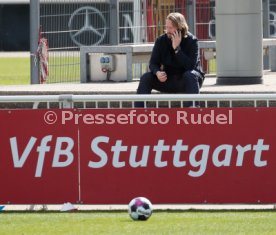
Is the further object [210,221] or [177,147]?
[177,147]

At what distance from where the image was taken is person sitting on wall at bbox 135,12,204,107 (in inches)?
546

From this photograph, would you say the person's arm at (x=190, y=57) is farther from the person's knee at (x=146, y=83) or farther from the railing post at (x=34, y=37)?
the railing post at (x=34, y=37)

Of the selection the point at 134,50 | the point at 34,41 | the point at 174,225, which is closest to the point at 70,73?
the point at 34,41

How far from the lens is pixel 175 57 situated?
46.0 ft

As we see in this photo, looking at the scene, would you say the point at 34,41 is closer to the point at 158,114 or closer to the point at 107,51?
the point at 107,51

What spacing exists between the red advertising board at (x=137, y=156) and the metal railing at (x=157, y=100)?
0.11 meters

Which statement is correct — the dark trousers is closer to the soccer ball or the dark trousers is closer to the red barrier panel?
→ the red barrier panel

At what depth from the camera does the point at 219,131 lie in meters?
11.5

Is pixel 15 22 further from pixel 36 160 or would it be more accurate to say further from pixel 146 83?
pixel 36 160

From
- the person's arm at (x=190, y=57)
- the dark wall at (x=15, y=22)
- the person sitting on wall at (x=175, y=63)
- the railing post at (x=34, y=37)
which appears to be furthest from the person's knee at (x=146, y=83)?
the dark wall at (x=15, y=22)

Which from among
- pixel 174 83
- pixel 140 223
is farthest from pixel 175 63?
pixel 140 223

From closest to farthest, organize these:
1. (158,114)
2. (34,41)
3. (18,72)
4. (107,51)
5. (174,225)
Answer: (174,225) < (158,114) < (107,51) < (34,41) < (18,72)

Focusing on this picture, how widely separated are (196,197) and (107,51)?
6.81m

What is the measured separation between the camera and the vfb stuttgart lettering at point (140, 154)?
1152 cm
